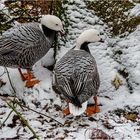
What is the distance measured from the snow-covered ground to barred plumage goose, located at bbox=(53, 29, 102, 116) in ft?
0.57

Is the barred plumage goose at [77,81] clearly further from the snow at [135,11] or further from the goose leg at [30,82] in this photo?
the snow at [135,11]

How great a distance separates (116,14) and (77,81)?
1828 mm

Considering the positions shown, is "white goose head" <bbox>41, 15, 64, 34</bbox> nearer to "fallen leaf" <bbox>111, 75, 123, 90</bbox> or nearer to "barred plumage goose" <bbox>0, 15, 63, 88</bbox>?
"barred plumage goose" <bbox>0, 15, 63, 88</bbox>

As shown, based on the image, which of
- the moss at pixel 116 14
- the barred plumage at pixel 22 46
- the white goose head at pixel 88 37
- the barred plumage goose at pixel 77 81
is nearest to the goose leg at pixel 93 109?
the barred plumage goose at pixel 77 81

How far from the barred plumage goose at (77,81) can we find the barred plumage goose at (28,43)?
452mm

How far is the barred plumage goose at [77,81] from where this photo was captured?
451 centimetres

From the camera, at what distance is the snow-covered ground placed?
14.8 ft

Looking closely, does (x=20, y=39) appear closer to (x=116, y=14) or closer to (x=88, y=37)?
(x=88, y=37)

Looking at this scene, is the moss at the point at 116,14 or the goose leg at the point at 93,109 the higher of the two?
the moss at the point at 116,14

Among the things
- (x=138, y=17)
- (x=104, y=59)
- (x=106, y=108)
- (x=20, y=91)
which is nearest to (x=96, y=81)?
(x=106, y=108)

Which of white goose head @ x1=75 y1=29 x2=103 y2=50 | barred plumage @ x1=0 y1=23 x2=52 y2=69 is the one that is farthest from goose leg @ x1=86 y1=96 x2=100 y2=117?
barred plumage @ x1=0 y1=23 x2=52 y2=69

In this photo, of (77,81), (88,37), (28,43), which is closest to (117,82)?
(88,37)

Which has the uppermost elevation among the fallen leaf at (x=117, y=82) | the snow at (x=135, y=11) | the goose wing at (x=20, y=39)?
the snow at (x=135, y=11)

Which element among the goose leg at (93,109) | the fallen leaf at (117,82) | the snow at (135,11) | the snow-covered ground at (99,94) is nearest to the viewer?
the snow-covered ground at (99,94)
